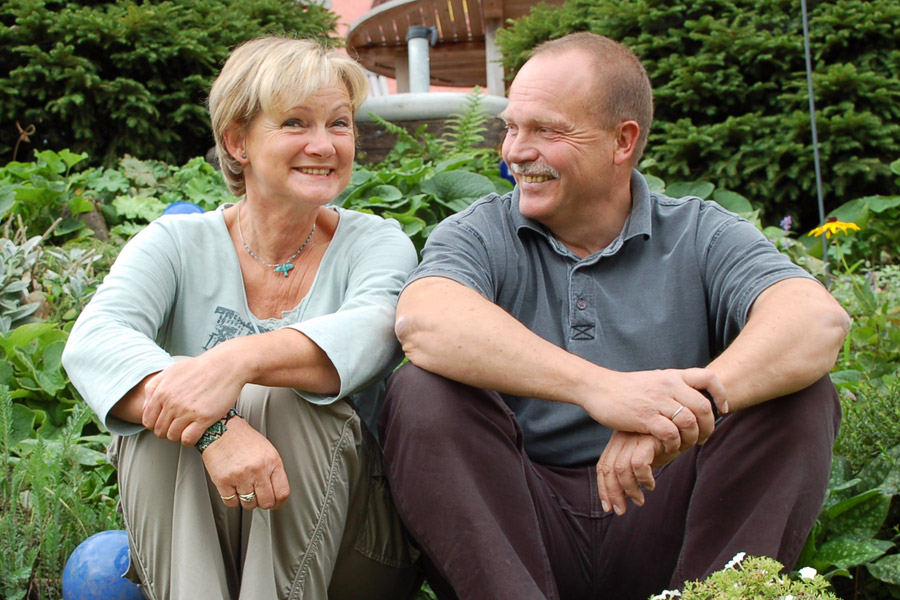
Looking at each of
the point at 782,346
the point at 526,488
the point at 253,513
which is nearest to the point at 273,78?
the point at 253,513

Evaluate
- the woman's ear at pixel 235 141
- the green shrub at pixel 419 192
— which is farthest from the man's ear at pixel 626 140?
the green shrub at pixel 419 192

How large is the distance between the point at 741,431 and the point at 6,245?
9.39 ft

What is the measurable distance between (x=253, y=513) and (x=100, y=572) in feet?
1.69

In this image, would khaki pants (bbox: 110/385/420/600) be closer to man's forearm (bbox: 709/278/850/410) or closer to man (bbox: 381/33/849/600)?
man (bbox: 381/33/849/600)

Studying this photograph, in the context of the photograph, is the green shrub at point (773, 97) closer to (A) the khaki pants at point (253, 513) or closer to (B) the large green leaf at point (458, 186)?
(B) the large green leaf at point (458, 186)

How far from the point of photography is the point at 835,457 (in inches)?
96.7

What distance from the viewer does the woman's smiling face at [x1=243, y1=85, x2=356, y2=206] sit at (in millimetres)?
2227

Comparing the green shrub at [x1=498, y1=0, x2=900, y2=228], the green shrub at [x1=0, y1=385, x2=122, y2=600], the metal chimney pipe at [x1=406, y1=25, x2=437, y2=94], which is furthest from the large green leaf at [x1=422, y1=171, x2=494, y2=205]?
the metal chimney pipe at [x1=406, y1=25, x2=437, y2=94]

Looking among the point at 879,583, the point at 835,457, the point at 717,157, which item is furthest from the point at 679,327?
the point at 717,157

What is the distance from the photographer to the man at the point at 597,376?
182cm

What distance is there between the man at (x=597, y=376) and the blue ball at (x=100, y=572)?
711mm

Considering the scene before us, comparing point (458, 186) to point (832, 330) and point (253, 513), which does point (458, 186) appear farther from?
point (253, 513)

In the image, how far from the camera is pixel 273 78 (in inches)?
86.0

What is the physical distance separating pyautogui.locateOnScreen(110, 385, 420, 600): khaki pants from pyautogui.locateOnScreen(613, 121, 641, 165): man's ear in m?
0.96
